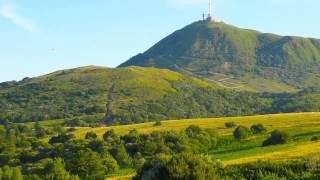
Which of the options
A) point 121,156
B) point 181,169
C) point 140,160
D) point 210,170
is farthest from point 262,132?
point 181,169

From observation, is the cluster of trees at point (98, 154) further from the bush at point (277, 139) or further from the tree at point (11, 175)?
the bush at point (277, 139)

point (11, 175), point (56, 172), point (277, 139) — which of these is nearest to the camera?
point (56, 172)

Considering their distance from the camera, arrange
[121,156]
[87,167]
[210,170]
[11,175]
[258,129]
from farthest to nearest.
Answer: [258,129], [121,156], [87,167], [11,175], [210,170]

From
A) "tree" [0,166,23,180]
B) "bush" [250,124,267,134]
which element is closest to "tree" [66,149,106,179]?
"tree" [0,166,23,180]

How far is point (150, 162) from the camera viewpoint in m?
57.6

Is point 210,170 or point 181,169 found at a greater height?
point 181,169

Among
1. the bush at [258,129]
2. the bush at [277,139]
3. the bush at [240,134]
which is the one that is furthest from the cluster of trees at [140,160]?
the bush at [240,134]

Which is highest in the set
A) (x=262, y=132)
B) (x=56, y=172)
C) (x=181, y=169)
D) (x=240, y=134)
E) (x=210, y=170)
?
(x=181, y=169)

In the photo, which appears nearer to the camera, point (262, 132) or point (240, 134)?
point (240, 134)

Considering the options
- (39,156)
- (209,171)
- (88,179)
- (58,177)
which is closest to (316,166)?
(209,171)

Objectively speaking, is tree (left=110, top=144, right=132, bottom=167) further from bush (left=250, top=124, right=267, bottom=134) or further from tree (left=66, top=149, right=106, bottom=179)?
bush (left=250, top=124, right=267, bottom=134)

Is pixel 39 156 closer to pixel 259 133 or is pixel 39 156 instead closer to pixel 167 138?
pixel 167 138

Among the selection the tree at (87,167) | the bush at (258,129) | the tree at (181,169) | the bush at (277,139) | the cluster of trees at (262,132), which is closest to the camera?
the tree at (181,169)

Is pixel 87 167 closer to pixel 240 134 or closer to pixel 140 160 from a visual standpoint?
pixel 140 160
